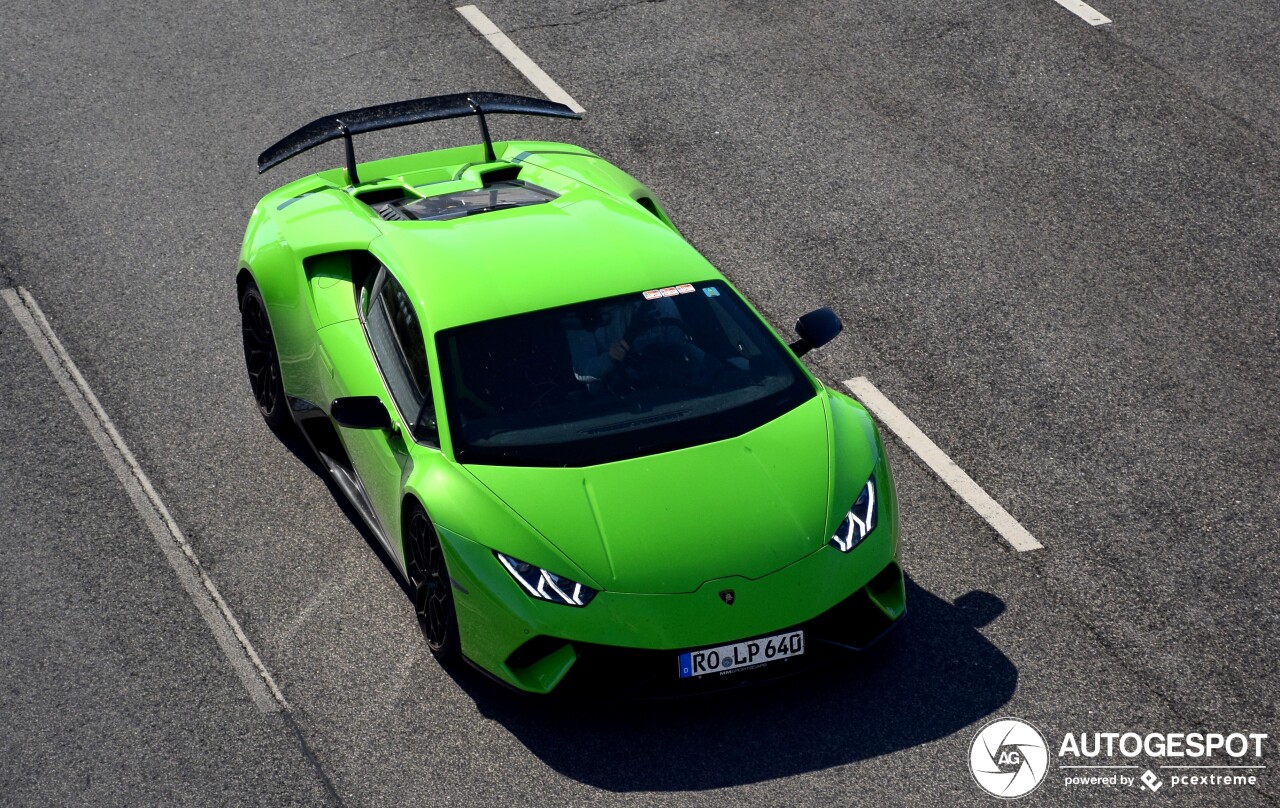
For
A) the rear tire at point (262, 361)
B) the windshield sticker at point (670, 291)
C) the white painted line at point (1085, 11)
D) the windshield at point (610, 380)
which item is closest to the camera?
the windshield at point (610, 380)

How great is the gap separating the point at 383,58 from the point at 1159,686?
7797 mm

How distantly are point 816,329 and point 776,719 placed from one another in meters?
1.84

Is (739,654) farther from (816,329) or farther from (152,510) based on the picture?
(152,510)

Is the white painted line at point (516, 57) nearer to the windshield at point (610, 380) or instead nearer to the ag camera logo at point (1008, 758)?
the windshield at point (610, 380)

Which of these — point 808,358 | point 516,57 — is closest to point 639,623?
point 808,358

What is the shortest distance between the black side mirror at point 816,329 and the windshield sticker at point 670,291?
0.54 m

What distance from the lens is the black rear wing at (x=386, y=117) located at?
25.8 feet

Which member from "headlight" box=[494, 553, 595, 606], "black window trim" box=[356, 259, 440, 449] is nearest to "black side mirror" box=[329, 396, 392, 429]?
"black window trim" box=[356, 259, 440, 449]

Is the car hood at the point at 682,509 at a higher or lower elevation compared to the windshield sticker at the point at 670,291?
lower

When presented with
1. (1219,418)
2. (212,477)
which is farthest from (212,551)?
(1219,418)

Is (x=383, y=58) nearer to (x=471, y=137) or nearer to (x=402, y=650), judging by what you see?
(x=471, y=137)

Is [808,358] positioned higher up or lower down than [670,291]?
lower down

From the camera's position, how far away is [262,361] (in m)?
8.03

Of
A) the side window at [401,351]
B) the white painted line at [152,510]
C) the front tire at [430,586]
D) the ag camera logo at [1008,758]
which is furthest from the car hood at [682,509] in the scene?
the white painted line at [152,510]
